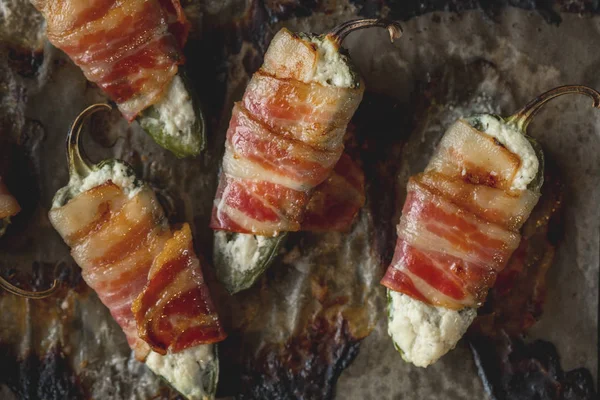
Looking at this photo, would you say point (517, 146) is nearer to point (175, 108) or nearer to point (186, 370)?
point (175, 108)

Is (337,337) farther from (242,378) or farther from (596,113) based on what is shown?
(596,113)

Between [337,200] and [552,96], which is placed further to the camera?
[337,200]

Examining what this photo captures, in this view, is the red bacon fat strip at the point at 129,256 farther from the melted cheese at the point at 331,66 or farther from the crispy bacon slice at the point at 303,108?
the melted cheese at the point at 331,66

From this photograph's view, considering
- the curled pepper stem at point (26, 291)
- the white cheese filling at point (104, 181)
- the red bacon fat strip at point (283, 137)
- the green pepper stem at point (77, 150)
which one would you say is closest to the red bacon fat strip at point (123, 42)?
the green pepper stem at point (77, 150)

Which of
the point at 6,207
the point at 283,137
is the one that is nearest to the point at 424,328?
the point at 283,137

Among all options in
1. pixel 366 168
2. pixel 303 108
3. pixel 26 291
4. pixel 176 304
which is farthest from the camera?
pixel 366 168

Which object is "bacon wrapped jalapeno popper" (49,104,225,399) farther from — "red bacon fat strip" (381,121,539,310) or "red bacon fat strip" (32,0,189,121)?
"red bacon fat strip" (381,121,539,310)

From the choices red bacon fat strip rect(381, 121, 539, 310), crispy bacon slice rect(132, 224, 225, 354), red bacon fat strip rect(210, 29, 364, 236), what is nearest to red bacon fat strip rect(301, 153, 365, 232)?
red bacon fat strip rect(210, 29, 364, 236)
